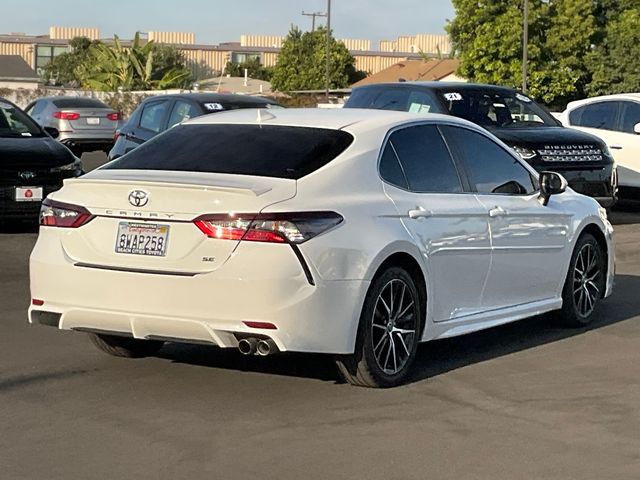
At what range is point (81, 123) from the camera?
2947 cm

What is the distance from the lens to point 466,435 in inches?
243

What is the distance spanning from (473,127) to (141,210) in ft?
8.51

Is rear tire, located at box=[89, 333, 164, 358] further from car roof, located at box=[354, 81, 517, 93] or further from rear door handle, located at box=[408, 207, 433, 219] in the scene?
car roof, located at box=[354, 81, 517, 93]

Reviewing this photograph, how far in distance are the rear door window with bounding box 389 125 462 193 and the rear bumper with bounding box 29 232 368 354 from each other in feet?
3.51

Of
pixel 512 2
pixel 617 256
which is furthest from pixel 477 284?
pixel 512 2

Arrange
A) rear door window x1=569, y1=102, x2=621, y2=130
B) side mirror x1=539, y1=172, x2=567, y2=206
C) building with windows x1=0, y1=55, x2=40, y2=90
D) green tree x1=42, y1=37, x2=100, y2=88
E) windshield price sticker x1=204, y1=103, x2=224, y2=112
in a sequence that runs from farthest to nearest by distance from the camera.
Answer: green tree x1=42, y1=37, x2=100, y2=88, building with windows x1=0, y1=55, x2=40, y2=90, rear door window x1=569, y1=102, x2=621, y2=130, windshield price sticker x1=204, y1=103, x2=224, y2=112, side mirror x1=539, y1=172, x2=567, y2=206

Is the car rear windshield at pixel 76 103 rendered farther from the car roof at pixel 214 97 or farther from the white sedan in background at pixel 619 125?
the white sedan in background at pixel 619 125

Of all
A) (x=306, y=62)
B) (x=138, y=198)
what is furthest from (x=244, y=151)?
(x=306, y=62)

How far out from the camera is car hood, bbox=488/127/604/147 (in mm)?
14922

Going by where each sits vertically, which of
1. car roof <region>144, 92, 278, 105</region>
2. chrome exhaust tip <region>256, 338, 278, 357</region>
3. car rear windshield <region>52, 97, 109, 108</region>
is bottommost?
car rear windshield <region>52, 97, 109, 108</region>

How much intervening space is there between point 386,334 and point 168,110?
10159mm

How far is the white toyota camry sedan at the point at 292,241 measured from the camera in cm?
659


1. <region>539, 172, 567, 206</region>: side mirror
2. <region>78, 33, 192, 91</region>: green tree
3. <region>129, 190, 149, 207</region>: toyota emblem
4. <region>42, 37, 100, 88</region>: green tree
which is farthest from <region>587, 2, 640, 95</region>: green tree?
<region>129, 190, 149, 207</region>: toyota emblem

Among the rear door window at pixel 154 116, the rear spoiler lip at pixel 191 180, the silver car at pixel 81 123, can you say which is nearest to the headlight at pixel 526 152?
the rear door window at pixel 154 116
